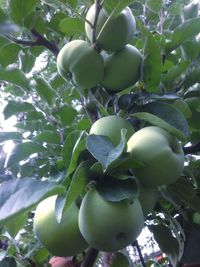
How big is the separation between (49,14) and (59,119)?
→ 42 cm

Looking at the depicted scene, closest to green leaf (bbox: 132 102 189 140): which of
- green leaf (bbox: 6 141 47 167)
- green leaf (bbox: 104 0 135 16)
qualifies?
green leaf (bbox: 104 0 135 16)

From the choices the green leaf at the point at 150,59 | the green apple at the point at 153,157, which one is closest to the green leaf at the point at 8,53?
the green leaf at the point at 150,59

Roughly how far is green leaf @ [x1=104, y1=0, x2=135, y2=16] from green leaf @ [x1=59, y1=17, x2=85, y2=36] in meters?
0.12

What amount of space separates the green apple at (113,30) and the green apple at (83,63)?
29 mm

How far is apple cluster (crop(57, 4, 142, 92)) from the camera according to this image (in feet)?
2.95

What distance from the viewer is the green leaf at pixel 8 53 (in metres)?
1.08

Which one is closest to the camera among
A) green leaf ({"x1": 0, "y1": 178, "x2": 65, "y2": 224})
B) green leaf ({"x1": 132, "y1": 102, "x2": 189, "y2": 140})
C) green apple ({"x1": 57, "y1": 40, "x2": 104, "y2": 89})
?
green leaf ({"x1": 0, "y1": 178, "x2": 65, "y2": 224})

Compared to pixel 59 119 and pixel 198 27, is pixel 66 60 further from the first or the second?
pixel 198 27

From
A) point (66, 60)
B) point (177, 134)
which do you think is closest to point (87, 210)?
point (177, 134)

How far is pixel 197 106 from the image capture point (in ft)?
3.36

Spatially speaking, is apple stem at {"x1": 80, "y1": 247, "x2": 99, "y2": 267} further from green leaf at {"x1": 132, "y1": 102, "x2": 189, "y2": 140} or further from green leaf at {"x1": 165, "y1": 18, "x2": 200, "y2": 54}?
green leaf at {"x1": 165, "y1": 18, "x2": 200, "y2": 54}

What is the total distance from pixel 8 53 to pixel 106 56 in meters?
0.29

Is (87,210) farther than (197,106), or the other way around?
(197,106)

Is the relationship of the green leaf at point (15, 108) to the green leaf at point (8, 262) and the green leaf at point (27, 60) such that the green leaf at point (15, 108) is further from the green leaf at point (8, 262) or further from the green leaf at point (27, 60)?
the green leaf at point (8, 262)
